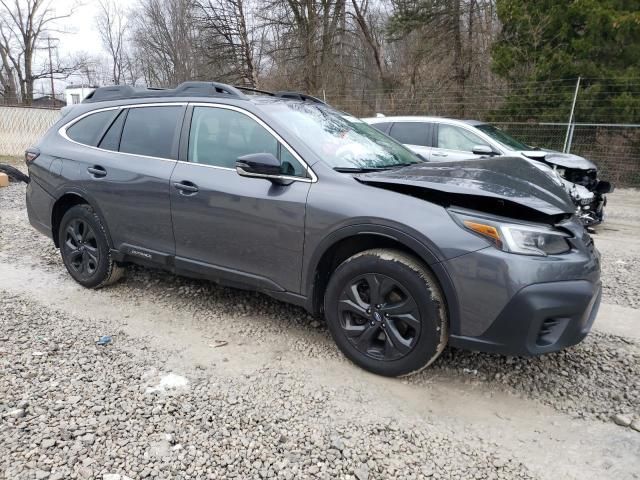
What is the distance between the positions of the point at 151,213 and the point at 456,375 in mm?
2541

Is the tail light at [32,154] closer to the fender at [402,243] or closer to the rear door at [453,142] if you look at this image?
the fender at [402,243]

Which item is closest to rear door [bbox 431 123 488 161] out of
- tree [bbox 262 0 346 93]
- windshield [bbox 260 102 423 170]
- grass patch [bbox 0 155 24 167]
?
windshield [bbox 260 102 423 170]

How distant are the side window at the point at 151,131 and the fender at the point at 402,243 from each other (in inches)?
58.4

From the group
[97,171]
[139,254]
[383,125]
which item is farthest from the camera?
[383,125]

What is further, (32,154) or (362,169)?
(32,154)

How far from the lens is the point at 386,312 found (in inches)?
110

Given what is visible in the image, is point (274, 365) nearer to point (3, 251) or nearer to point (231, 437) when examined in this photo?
point (231, 437)

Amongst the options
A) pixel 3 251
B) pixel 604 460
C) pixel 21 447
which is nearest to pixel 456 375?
pixel 604 460

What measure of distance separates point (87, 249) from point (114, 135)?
1.05 meters

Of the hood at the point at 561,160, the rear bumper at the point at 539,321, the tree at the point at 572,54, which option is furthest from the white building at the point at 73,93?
the rear bumper at the point at 539,321

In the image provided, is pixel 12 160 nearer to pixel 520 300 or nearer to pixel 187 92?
pixel 187 92

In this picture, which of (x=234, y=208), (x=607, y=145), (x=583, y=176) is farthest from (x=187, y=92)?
(x=607, y=145)

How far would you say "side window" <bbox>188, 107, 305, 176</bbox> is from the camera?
3203 millimetres

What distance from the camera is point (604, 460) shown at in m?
2.26
